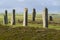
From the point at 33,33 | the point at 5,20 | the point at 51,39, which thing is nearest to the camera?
the point at 51,39

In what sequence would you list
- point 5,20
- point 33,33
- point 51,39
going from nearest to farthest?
point 51,39
point 33,33
point 5,20

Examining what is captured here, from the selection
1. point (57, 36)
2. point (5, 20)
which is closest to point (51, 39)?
point (57, 36)

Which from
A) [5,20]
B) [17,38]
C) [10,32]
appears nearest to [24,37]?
[17,38]

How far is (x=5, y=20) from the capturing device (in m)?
45.1

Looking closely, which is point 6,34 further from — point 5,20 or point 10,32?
point 5,20

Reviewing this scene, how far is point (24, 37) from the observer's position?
2141cm

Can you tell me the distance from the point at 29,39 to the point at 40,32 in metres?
2.19

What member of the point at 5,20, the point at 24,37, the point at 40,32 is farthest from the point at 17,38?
the point at 5,20

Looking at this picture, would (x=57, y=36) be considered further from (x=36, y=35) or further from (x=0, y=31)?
(x=0, y=31)

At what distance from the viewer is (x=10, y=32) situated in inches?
904

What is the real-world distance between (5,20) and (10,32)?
22.3 m

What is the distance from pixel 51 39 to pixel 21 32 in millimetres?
3109

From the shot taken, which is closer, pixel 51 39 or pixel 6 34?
pixel 51 39

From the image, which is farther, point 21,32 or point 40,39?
point 21,32
